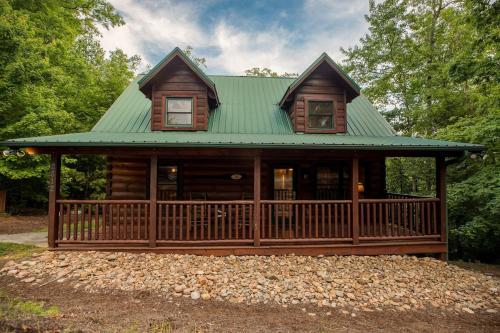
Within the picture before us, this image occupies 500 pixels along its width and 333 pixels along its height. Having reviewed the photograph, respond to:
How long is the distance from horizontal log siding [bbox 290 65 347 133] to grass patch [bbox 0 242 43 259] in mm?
8588

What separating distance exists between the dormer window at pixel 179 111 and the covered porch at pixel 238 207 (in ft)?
4.42

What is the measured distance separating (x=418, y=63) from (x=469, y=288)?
549 inches

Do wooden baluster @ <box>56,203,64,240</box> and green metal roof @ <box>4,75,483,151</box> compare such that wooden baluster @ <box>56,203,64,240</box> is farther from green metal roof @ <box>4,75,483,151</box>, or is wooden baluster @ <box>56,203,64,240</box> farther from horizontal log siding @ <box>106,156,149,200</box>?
horizontal log siding @ <box>106,156,149,200</box>

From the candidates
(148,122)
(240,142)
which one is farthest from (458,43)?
(148,122)

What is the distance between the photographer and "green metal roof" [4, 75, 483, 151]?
21.7 feet

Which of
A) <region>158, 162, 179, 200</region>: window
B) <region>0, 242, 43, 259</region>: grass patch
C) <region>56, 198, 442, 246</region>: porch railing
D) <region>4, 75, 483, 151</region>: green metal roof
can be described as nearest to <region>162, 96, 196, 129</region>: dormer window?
<region>4, 75, 483, 151</region>: green metal roof

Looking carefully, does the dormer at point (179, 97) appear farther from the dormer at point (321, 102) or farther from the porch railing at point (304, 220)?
the porch railing at point (304, 220)

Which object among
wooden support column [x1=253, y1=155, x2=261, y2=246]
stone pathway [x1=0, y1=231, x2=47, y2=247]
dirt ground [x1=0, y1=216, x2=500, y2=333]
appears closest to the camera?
dirt ground [x1=0, y1=216, x2=500, y2=333]

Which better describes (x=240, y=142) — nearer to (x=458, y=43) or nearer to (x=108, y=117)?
(x=108, y=117)

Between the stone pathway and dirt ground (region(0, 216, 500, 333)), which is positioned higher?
the stone pathway

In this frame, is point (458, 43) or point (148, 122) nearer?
point (148, 122)

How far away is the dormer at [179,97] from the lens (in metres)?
8.65

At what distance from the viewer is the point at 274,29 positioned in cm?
2169

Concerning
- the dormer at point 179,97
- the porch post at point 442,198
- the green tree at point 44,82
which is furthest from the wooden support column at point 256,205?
the green tree at point 44,82
